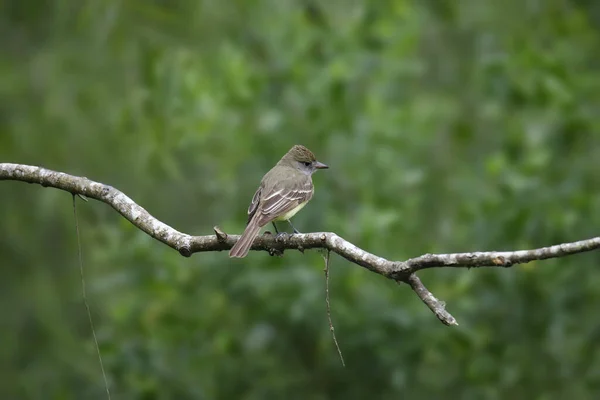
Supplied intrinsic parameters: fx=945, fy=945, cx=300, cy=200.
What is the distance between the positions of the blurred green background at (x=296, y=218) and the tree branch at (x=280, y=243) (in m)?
2.60

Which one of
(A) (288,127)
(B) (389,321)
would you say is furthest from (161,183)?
(B) (389,321)

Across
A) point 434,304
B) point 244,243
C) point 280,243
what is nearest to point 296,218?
point 244,243

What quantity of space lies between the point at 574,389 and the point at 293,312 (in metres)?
2.84

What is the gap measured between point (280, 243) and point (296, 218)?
3.39 metres

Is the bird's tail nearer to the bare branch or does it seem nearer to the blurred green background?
the bare branch

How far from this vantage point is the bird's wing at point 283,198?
21.5 ft

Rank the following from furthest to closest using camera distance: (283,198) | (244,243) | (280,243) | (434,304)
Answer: (283,198) < (244,243) < (280,243) < (434,304)

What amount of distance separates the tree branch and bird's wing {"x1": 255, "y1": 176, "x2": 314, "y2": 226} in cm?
94

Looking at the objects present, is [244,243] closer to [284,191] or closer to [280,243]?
[280,243]

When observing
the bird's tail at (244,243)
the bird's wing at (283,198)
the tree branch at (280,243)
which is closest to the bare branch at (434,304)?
the tree branch at (280,243)

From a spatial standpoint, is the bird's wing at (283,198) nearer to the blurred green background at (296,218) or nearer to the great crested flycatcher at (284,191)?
the great crested flycatcher at (284,191)

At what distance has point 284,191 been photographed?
6895 mm

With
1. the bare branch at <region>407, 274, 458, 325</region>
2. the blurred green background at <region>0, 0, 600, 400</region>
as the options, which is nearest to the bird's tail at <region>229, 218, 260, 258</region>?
the bare branch at <region>407, 274, 458, 325</region>

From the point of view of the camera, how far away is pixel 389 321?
332 inches
